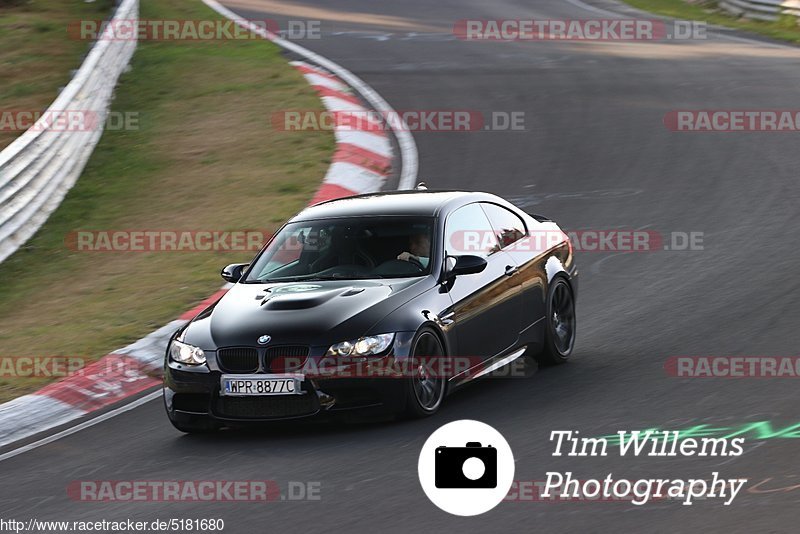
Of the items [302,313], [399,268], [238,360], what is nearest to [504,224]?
[399,268]

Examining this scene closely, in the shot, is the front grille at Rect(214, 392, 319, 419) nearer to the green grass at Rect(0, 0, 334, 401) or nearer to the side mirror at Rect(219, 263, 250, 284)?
the side mirror at Rect(219, 263, 250, 284)

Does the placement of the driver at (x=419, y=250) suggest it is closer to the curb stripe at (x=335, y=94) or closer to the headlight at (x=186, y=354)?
the headlight at (x=186, y=354)

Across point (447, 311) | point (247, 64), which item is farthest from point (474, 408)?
point (247, 64)

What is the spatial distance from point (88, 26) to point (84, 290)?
15880mm

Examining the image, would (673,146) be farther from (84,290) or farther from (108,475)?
→ (108,475)

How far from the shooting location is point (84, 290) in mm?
13180

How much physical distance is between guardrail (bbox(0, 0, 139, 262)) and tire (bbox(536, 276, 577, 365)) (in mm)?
7014

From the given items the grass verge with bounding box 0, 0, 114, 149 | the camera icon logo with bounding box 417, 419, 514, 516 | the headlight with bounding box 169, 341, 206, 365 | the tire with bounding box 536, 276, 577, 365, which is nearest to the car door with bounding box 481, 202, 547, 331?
the tire with bounding box 536, 276, 577, 365

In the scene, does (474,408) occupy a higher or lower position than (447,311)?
lower

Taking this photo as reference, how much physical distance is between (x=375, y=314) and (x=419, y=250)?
3.02ft

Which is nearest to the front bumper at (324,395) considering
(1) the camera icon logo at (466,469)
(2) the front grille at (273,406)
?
(2) the front grille at (273,406)

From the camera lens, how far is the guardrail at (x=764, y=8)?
27.4 m

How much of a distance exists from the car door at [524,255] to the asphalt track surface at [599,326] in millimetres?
464

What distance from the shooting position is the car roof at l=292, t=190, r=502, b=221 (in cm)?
920
